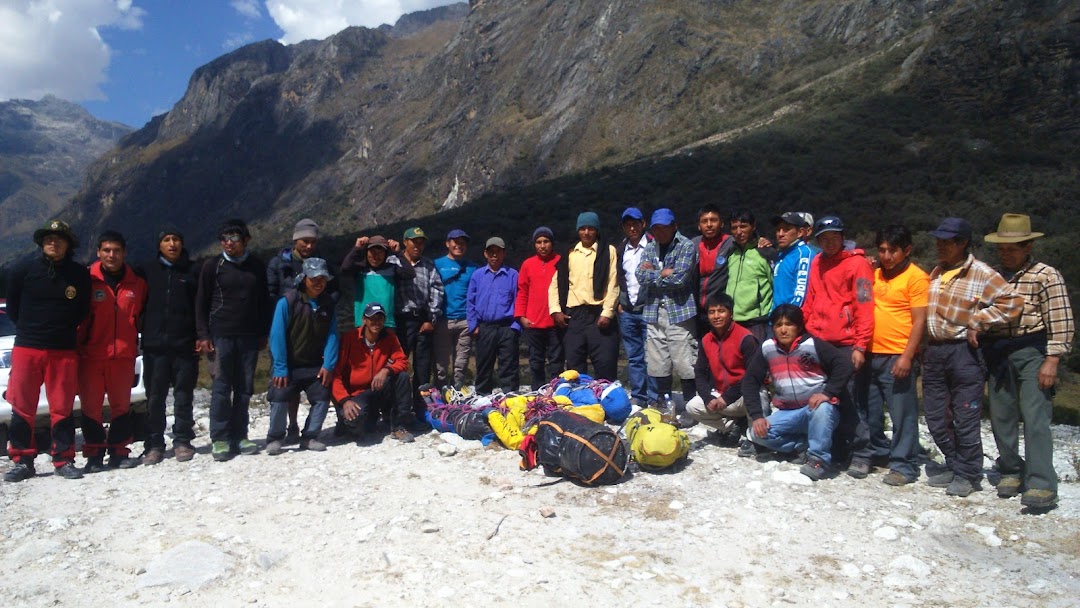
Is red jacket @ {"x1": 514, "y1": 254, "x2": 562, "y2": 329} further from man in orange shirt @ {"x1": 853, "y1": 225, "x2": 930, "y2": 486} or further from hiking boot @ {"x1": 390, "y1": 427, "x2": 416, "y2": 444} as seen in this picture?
man in orange shirt @ {"x1": 853, "y1": 225, "x2": 930, "y2": 486}

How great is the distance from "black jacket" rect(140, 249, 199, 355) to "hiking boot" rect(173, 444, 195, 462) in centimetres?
89

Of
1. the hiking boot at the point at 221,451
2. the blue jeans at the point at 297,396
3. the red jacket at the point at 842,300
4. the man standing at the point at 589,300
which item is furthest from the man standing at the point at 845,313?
the hiking boot at the point at 221,451

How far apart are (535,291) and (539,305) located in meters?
0.16

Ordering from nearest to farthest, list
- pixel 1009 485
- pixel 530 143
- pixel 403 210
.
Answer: pixel 1009 485 → pixel 530 143 → pixel 403 210

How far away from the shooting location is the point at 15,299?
19.9 feet

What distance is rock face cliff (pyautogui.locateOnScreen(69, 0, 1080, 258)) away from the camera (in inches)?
1597

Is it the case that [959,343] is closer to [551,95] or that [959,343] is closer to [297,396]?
[297,396]

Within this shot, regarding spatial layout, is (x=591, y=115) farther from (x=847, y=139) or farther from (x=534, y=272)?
(x=534, y=272)

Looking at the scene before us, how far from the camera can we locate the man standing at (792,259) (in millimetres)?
6480

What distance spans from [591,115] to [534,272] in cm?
6876

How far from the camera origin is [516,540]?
187 inches

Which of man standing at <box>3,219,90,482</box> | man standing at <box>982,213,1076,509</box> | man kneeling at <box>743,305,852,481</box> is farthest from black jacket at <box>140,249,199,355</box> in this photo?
man standing at <box>982,213,1076,509</box>

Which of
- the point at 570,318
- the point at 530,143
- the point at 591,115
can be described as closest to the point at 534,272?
the point at 570,318

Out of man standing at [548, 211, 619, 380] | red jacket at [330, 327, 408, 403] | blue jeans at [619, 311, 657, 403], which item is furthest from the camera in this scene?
blue jeans at [619, 311, 657, 403]
